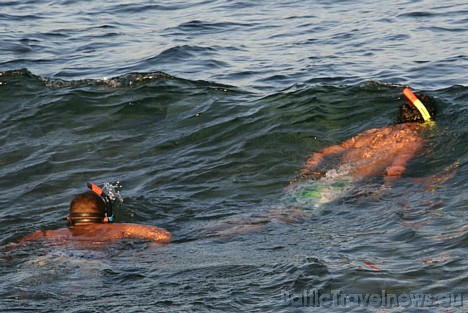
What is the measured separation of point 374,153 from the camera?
1049 centimetres

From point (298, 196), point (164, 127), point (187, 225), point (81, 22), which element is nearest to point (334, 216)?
point (298, 196)

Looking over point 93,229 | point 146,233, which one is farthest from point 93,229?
point 146,233

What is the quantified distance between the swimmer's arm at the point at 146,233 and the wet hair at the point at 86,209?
0.28 m

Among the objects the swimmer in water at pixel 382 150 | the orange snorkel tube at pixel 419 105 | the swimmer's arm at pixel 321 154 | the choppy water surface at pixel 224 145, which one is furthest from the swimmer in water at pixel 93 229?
the orange snorkel tube at pixel 419 105

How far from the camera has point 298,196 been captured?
9562 mm

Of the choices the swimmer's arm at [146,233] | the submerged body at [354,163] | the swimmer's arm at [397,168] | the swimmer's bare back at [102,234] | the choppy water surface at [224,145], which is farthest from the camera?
the swimmer's arm at [397,168]

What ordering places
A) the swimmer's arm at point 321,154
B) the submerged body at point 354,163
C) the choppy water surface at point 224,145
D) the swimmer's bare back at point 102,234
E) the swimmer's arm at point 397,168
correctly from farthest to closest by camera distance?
the swimmer's arm at point 321,154 < the swimmer's arm at point 397,168 < the submerged body at point 354,163 < the swimmer's bare back at point 102,234 < the choppy water surface at point 224,145

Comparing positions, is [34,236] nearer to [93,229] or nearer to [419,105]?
[93,229]

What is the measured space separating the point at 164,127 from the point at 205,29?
17.5 feet

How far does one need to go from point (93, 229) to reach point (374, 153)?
12.0ft

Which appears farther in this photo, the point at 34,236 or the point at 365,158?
the point at 365,158

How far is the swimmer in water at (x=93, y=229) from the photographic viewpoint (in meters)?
8.28

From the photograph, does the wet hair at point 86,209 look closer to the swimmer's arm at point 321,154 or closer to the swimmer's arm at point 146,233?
the swimmer's arm at point 146,233

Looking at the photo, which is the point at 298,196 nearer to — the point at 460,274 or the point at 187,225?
the point at 187,225
